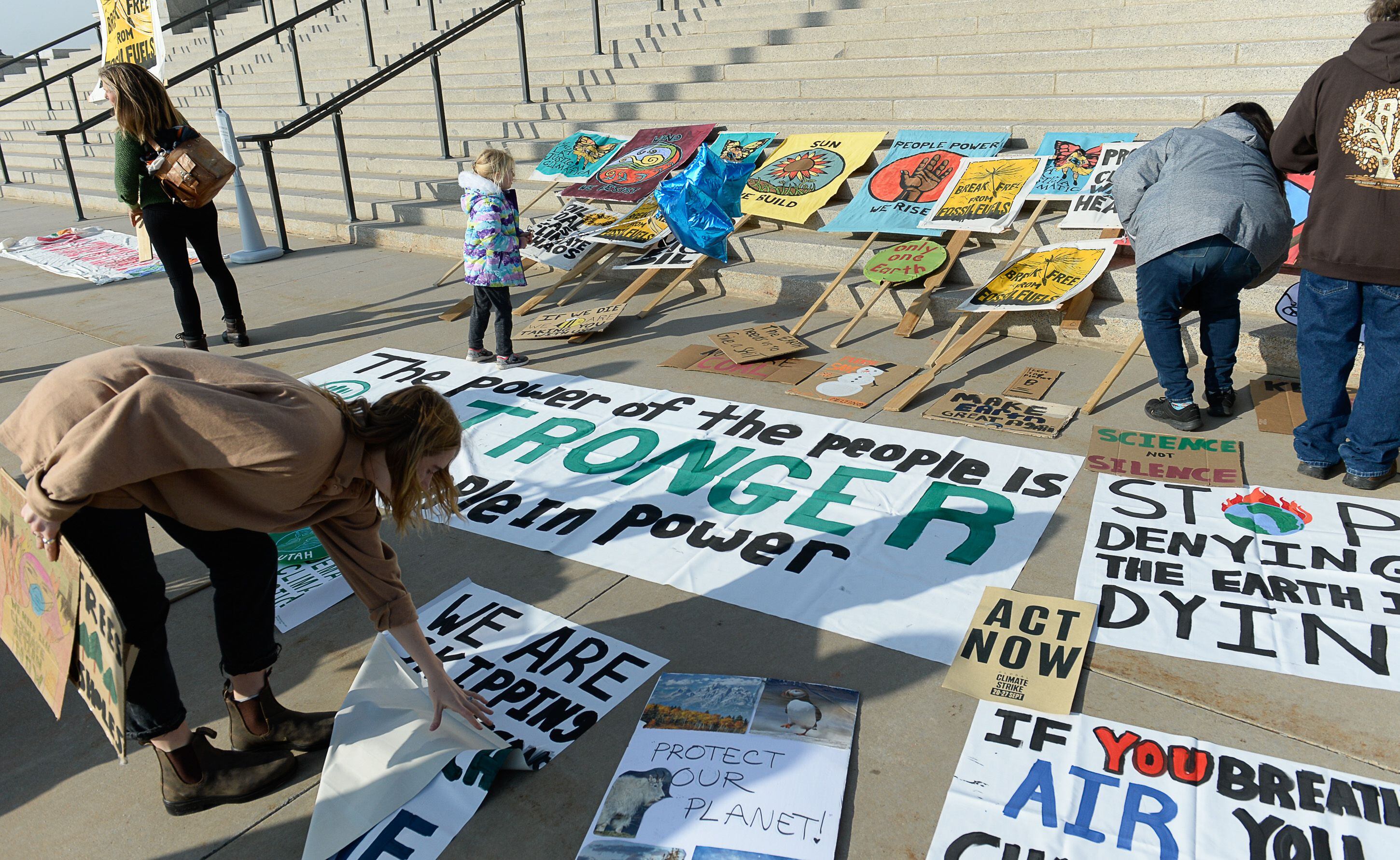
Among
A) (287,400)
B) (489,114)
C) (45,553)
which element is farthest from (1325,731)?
(489,114)

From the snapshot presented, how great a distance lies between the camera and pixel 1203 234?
3775mm

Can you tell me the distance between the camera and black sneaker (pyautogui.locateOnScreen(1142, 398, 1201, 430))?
404cm

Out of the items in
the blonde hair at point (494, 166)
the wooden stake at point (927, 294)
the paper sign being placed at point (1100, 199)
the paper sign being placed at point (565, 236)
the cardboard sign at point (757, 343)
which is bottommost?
the cardboard sign at point (757, 343)

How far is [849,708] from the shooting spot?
8.25 ft

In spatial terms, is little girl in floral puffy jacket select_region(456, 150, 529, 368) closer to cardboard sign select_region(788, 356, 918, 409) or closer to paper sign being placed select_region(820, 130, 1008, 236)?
cardboard sign select_region(788, 356, 918, 409)

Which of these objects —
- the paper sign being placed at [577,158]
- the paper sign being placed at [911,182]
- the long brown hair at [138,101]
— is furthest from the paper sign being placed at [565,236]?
the long brown hair at [138,101]

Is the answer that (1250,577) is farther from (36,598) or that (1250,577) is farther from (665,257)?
(665,257)

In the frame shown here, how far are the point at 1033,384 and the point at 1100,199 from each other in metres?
1.42

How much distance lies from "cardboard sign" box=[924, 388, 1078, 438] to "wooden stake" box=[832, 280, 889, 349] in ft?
3.03

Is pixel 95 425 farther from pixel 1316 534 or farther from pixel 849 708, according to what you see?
pixel 1316 534

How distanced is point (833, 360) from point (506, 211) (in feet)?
6.69

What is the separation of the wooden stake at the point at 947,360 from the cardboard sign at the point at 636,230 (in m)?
2.41

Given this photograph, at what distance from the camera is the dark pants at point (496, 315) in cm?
532

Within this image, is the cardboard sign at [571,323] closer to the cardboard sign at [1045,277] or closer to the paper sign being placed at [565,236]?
the paper sign being placed at [565,236]
